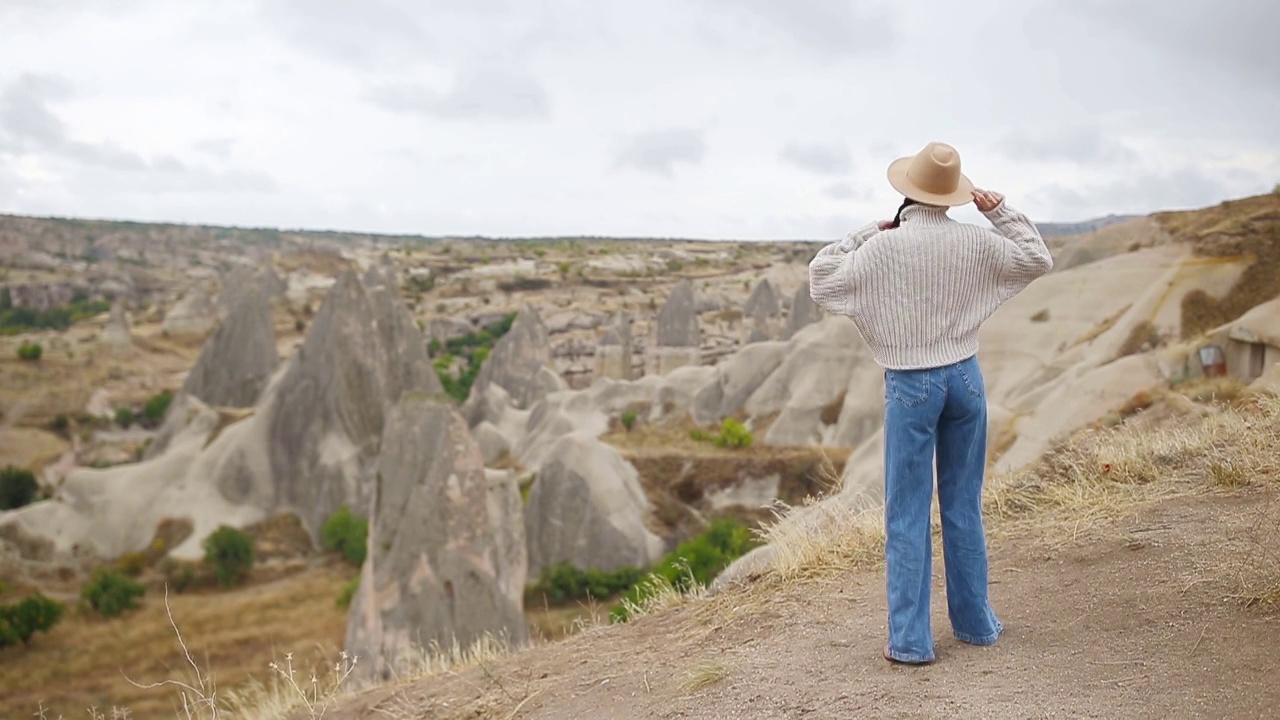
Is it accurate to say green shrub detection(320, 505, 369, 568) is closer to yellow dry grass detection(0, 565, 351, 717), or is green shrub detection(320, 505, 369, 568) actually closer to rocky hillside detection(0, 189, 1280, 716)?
rocky hillside detection(0, 189, 1280, 716)

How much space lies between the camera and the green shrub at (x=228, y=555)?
1872 cm

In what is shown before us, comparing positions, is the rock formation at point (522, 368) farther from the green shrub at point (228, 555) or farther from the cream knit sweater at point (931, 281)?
the cream knit sweater at point (931, 281)

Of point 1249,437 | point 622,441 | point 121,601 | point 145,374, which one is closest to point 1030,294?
point 622,441

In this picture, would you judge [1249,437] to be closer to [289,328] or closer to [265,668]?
[265,668]

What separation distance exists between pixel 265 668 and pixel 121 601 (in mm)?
4932

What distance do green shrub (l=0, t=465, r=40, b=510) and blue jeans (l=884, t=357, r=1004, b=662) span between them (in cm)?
2615

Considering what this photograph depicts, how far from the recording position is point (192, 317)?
52156mm

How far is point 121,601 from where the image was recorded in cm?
1709

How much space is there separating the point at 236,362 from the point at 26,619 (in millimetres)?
12154

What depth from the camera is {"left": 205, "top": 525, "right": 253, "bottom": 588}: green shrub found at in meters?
18.7

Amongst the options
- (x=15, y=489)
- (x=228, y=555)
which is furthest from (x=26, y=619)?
(x=15, y=489)

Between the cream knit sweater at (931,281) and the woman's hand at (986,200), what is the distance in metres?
0.14

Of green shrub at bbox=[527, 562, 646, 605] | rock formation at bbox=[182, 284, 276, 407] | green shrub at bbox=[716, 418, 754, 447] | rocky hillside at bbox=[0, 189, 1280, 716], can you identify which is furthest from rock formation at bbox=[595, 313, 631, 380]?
green shrub at bbox=[527, 562, 646, 605]

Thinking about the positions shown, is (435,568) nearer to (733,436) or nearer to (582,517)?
(582,517)
